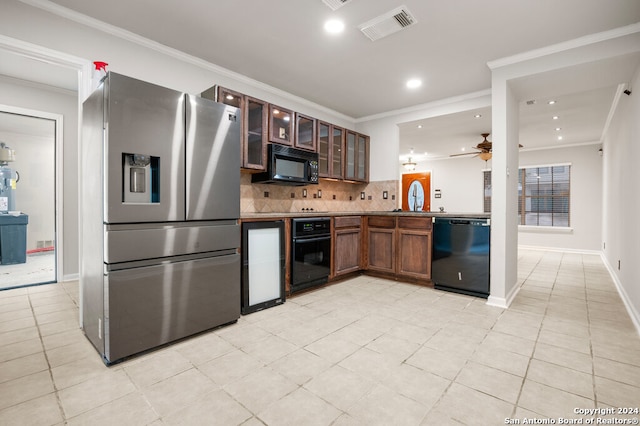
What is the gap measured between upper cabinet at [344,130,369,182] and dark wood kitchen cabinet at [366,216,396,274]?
2.88 ft

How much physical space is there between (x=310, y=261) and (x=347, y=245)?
76 centimetres

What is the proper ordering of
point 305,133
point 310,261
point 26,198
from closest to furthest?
1. point 310,261
2. point 305,133
3. point 26,198

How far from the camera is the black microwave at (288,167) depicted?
351 centimetres

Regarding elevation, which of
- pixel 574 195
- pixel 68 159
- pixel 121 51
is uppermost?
pixel 121 51

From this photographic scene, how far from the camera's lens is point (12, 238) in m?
5.00

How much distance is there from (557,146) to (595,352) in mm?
6768

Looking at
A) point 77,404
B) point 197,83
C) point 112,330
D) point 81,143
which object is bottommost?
point 77,404

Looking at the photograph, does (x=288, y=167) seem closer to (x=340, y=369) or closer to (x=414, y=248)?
(x=414, y=248)

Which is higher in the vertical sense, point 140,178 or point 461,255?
point 140,178

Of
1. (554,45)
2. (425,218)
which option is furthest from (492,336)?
(554,45)

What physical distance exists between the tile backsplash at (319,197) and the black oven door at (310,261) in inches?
31.4

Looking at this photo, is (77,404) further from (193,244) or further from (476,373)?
(476,373)

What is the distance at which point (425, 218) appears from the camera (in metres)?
3.78

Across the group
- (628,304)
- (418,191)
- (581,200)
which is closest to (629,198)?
(628,304)
